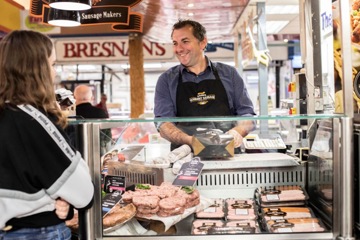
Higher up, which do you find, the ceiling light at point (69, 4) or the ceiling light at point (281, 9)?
the ceiling light at point (281, 9)

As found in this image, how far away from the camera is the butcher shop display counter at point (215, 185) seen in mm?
1730

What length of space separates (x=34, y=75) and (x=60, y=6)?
2.13 meters

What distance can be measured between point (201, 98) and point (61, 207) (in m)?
1.67

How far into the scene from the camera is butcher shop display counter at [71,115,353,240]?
1.73 m

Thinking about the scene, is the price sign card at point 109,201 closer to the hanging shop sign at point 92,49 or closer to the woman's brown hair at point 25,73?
the woman's brown hair at point 25,73

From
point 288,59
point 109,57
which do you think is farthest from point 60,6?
point 288,59

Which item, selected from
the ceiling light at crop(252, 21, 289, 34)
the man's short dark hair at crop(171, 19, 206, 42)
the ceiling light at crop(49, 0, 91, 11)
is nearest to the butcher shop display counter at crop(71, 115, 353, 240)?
the man's short dark hair at crop(171, 19, 206, 42)

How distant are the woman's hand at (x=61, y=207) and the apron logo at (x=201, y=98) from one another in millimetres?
1610

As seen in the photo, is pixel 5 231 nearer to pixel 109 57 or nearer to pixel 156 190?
pixel 156 190

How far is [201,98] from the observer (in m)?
3.07

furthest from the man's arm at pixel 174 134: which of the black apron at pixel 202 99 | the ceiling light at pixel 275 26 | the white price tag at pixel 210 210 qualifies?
the ceiling light at pixel 275 26

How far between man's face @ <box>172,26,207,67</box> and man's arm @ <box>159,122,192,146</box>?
1.21m

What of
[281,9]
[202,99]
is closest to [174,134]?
[202,99]

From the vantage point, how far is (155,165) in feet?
6.75
